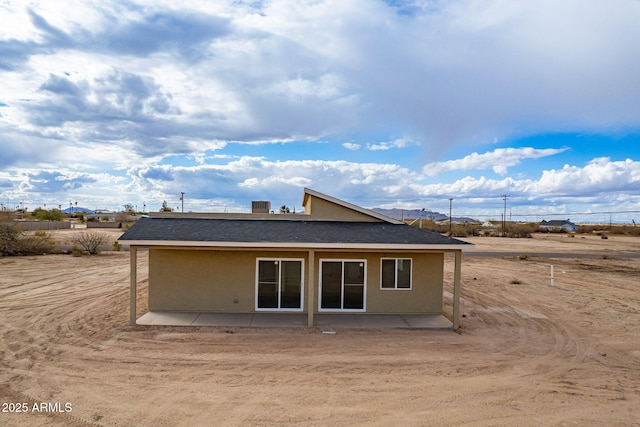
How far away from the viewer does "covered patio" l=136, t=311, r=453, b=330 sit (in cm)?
1159

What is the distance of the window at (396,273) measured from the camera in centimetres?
1303

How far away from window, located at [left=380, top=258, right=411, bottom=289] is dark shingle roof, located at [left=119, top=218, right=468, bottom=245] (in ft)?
3.25

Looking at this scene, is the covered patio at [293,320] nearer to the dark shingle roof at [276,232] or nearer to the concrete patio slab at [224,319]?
the concrete patio slab at [224,319]

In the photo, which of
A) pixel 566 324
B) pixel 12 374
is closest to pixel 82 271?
pixel 12 374

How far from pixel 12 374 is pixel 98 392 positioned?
7.26 ft

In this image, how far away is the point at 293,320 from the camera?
12.2 metres

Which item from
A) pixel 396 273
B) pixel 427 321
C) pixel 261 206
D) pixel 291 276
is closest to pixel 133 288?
pixel 291 276

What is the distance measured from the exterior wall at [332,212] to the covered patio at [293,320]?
370 centimetres

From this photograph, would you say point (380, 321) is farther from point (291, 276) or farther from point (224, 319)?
point (224, 319)

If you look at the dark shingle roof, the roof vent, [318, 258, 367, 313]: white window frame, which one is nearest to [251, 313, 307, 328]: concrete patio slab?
[318, 258, 367, 313]: white window frame

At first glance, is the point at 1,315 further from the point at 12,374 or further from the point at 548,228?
the point at 548,228

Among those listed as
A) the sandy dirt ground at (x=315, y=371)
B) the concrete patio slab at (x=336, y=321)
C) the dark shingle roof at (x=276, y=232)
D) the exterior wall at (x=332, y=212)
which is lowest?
the sandy dirt ground at (x=315, y=371)

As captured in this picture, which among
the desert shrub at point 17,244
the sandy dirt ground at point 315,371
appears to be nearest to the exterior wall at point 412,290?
the sandy dirt ground at point 315,371

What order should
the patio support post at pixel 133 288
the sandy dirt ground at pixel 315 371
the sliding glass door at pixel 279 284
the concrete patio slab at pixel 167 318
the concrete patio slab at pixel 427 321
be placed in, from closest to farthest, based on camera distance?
the sandy dirt ground at pixel 315 371
the patio support post at pixel 133 288
the concrete patio slab at pixel 167 318
the concrete patio slab at pixel 427 321
the sliding glass door at pixel 279 284
